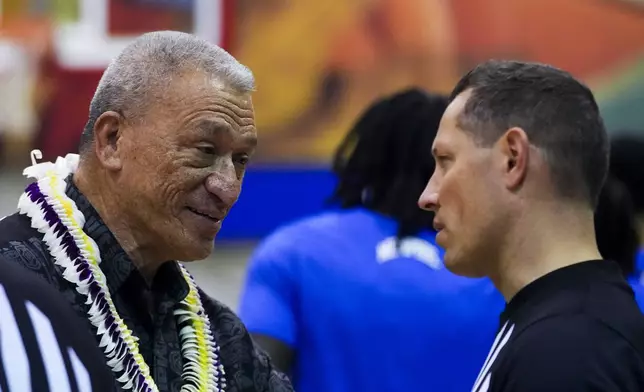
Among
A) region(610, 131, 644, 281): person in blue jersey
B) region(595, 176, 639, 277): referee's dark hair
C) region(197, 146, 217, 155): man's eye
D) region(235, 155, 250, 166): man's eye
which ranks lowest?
region(610, 131, 644, 281): person in blue jersey

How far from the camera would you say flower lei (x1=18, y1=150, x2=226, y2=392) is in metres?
1.68

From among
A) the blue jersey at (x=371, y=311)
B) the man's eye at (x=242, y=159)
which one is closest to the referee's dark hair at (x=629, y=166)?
the blue jersey at (x=371, y=311)

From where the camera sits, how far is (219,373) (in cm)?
184

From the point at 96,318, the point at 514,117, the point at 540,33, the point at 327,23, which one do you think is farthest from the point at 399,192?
the point at 540,33

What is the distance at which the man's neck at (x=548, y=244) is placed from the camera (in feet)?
5.75

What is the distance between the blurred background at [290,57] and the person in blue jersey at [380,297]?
183cm

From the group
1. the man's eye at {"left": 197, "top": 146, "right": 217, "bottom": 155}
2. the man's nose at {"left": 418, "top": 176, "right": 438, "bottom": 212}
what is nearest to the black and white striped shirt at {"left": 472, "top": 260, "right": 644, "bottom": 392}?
the man's nose at {"left": 418, "top": 176, "right": 438, "bottom": 212}

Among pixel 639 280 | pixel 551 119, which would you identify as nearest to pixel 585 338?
pixel 551 119

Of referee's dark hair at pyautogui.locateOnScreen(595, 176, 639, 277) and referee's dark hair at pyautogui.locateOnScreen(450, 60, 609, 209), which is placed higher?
referee's dark hair at pyautogui.locateOnScreen(450, 60, 609, 209)

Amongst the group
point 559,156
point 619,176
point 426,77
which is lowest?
point 426,77

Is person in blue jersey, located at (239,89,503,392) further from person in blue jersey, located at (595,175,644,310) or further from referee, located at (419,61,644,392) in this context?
referee, located at (419,61,644,392)

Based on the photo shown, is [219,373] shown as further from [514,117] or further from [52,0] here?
[52,0]

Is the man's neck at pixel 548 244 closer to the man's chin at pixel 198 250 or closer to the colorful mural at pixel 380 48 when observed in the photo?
the man's chin at pixel 198 250

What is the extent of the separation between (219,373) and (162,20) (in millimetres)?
2858
